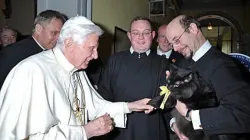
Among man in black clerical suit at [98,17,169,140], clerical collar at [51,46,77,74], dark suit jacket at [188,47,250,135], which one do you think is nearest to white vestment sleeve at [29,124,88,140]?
clerical collar at [51,46,77,74]

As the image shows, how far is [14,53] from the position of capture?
3.05 m

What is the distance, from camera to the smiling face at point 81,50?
2.16 metres

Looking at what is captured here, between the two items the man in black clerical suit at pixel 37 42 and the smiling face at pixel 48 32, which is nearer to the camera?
the man in black clerical suit at pixel 37 42

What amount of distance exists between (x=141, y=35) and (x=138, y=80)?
0.44 m

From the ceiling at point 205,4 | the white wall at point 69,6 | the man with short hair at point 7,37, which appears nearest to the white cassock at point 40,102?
the white wall at point 69,6

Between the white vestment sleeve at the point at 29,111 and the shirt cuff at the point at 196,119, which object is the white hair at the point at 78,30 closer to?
the white vestment sleeve at the point at 29,111

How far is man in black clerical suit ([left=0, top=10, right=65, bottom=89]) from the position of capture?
299 cm

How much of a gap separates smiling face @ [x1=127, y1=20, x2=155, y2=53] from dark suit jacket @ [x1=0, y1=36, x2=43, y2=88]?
99cm

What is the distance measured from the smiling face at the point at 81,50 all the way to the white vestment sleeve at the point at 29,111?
0.25 meters

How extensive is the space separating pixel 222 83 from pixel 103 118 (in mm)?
802

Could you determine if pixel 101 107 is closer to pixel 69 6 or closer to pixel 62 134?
pixel 62 134

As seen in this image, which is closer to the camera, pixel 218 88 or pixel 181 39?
pixel 218 88

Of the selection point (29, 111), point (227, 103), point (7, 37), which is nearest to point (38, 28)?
point (29, 111)

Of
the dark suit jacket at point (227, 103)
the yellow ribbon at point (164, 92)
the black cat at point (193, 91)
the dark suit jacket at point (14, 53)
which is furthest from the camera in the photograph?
the dark suit jacket at point (14, 53)
